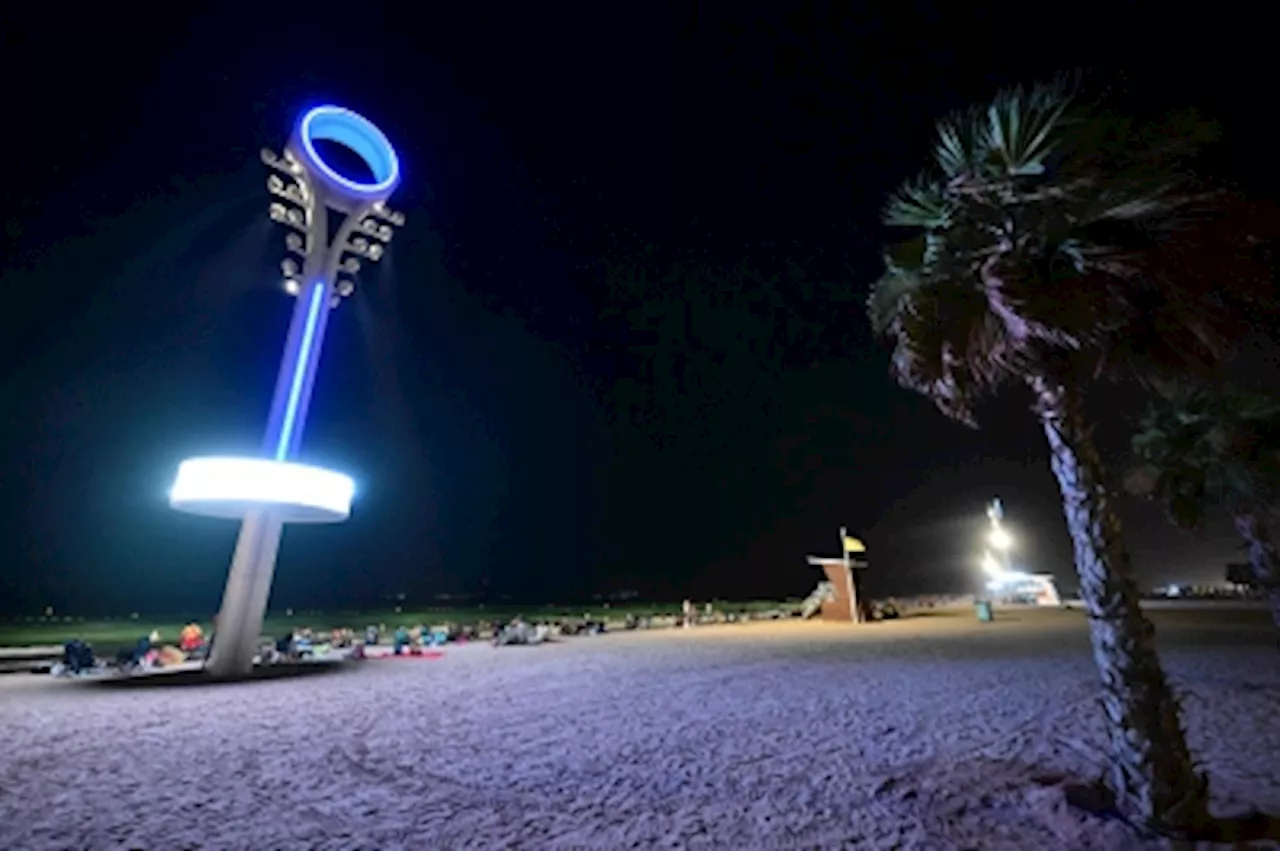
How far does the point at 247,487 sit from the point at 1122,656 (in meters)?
19.9

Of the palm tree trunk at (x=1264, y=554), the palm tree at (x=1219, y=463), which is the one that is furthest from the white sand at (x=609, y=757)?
the palm tree at (x=1219, y=463)

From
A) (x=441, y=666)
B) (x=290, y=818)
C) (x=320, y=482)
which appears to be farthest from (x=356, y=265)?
(x=290, y=818)

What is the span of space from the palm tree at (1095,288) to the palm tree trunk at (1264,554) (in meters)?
9.11

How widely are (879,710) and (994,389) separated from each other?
22.4 ft

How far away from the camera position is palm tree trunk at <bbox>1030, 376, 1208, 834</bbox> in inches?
220

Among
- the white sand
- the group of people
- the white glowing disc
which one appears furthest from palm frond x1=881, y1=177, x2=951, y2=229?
the group of people

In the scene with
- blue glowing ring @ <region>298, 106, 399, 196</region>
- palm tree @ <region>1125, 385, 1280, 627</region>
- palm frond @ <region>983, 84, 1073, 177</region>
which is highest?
blue glowing ring @ <region>298, 106, 399, 196</region>

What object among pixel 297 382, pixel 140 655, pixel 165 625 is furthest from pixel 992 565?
pixel 165 625

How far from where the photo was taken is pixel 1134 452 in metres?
15.0

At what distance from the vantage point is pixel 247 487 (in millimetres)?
17812

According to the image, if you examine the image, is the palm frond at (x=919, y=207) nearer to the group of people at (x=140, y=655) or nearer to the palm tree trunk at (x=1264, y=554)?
the palm tree trunk at (x=1264, y=554)

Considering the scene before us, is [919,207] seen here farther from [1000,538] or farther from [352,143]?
[1000,538]

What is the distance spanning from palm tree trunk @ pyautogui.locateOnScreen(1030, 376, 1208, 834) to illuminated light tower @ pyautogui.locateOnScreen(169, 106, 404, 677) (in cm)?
1899

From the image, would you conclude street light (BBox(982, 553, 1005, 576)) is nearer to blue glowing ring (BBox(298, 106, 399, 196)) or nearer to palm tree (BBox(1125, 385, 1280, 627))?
palm tree (BBox(1125, 385, 1280, 627))
